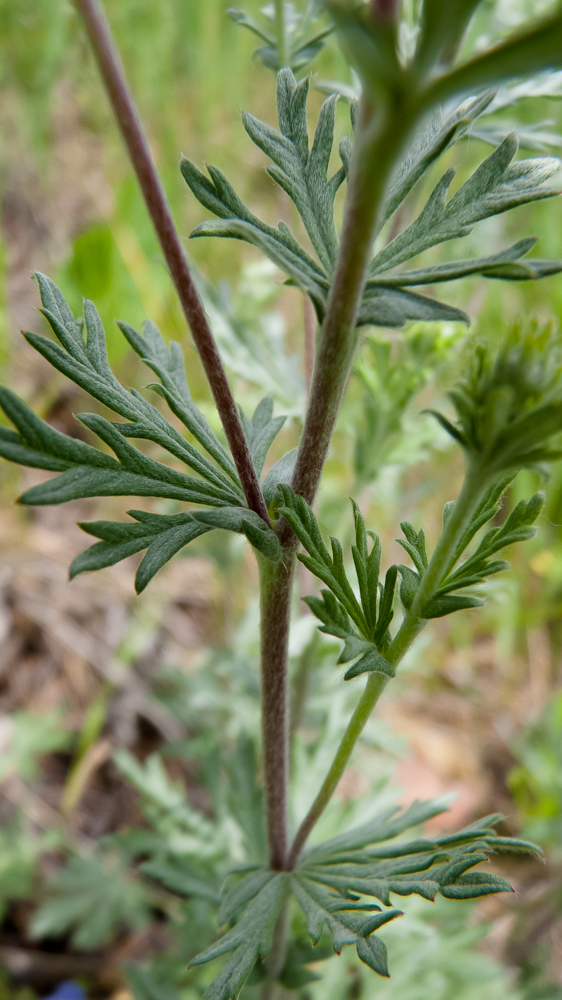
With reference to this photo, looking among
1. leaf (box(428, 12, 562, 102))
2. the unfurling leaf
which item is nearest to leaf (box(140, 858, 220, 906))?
the unfurling leaf

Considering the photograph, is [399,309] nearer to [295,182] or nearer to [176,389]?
[295,182]

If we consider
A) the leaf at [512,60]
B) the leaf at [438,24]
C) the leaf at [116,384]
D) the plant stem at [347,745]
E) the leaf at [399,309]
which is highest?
the leaf at [438,24]

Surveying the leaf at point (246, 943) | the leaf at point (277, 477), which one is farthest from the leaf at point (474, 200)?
the leaf at point (246, 943)

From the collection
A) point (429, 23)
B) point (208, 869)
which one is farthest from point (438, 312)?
point (208, 869)

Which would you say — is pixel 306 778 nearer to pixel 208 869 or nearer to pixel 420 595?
pixel 208 869

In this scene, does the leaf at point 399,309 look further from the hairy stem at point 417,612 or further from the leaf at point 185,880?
the leaf at point 185,880

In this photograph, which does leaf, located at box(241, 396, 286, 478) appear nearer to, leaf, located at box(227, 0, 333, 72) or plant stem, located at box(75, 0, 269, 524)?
plant stem, located at box(75, 0, 269, 524)
